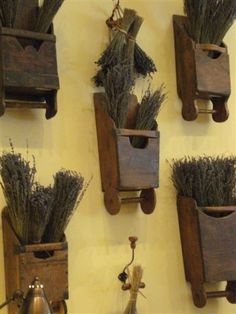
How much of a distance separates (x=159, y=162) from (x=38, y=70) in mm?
542

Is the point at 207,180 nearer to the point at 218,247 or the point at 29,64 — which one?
the point at 218,247

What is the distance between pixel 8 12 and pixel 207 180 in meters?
0.83

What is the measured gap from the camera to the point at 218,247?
1.75 m

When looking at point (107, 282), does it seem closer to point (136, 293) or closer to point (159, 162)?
point (136, 293)

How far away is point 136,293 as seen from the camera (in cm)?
165

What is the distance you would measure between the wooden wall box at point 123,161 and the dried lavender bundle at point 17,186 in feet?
1.00

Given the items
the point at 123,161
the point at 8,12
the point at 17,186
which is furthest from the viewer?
the point at 123,161

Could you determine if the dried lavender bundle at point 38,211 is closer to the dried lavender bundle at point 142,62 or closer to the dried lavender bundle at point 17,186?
the dried lavender bundle at point 17,186

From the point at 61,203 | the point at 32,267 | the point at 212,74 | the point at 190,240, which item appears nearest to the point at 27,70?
the point at 61,203

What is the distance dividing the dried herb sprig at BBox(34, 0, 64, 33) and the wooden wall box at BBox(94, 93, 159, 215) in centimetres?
28

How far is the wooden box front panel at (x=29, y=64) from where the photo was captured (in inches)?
58.3

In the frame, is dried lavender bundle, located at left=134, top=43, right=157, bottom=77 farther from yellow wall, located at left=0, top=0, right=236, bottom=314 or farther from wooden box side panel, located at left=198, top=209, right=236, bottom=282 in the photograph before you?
wooden box side panel, located at left=198, top=209, right=236, bottom=282

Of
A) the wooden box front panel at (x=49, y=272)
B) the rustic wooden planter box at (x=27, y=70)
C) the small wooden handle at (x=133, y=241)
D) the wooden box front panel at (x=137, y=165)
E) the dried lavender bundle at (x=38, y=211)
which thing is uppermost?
the rustic wooden planter box at (x=27, y=70)

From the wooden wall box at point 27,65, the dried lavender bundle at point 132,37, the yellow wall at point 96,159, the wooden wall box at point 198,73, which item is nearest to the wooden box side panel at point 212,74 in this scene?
the wooden wall box at point 198,73
